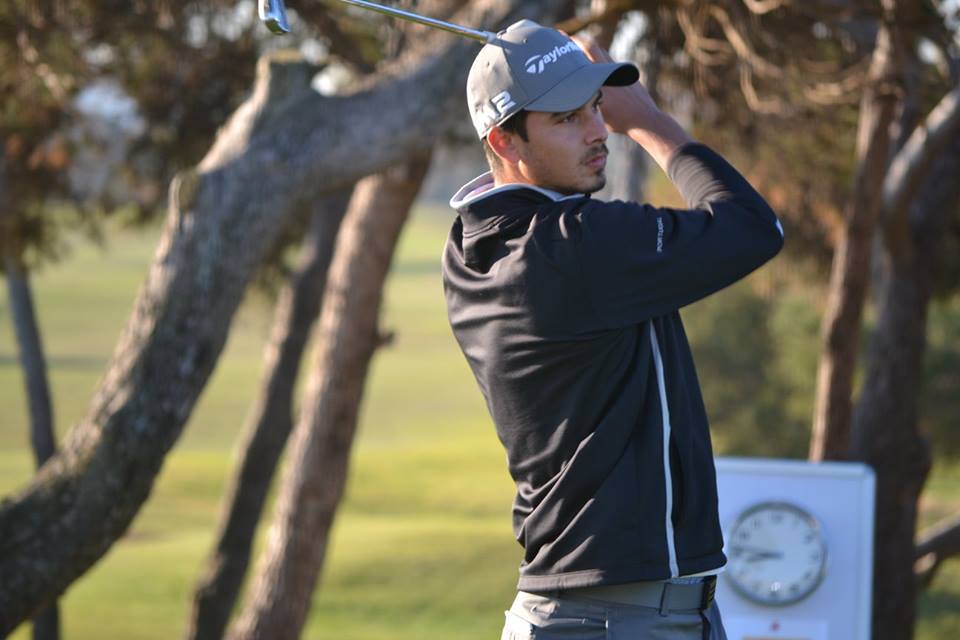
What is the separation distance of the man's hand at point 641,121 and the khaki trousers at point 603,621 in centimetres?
68

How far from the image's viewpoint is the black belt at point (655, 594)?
2.08 meters

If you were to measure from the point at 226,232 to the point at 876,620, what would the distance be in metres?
3.64

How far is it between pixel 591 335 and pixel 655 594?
1.30 ft

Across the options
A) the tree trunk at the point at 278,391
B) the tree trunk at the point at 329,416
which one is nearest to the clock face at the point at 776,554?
the tree trunk at the point at 329,416

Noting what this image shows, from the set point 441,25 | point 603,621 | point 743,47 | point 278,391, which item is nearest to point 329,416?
point 278,391

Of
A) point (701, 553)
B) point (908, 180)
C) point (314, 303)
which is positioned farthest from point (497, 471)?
point (701, 553)

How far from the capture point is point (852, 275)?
571 cm

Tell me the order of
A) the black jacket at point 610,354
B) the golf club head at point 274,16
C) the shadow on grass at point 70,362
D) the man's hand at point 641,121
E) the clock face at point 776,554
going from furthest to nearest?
the shadow on grass at point 70,362 < the clock face at point 776,554 < the golf club head at point 274,16 < the man's hand at point 641,121 < the black jacket at point 610,354

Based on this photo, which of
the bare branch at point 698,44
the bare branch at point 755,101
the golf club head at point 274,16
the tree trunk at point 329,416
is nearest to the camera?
Result: the golf club head at point 274,16

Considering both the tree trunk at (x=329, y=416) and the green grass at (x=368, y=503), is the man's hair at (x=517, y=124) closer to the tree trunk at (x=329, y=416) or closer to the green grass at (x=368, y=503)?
the tree trunk at (x=329, y=416)

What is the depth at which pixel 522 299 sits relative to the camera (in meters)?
2.07

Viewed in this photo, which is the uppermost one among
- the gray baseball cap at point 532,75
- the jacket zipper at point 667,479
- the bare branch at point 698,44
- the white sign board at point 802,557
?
the gray baseball cap at point 532,75

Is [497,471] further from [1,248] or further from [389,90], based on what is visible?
[389,90]

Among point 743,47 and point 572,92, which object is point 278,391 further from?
point 572,92
